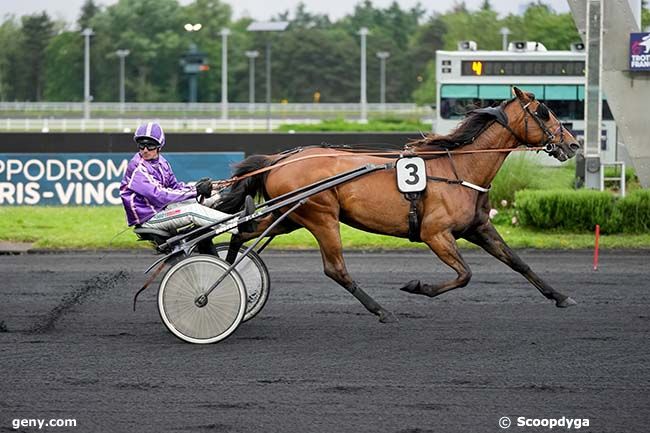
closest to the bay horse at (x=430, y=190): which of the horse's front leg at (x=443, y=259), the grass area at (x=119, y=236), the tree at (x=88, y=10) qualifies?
the horse's front leg at (x=443, y=259)

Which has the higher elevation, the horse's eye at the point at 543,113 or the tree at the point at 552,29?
the tree at the point at 552,29

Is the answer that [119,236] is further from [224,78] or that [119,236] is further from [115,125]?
[224,78]

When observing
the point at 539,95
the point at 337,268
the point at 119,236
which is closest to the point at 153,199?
the point at 337,268

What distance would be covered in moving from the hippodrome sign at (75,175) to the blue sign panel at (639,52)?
6099 mm

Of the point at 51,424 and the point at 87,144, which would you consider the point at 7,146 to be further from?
the point at 51,424

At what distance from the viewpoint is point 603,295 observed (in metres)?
10.1

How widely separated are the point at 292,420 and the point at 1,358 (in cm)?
244

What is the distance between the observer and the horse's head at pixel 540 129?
859 cm

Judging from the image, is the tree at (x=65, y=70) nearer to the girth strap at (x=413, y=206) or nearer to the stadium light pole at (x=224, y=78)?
the stadium light pole at (x=224, y=78)

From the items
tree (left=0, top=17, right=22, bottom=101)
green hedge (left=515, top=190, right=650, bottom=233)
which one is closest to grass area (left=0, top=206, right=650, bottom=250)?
green hedge (left=515, top=190, right=650, bottom=233)

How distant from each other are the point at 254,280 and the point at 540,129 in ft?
7.93

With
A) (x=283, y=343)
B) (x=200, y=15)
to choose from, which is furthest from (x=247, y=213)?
(x=200, y=15)
